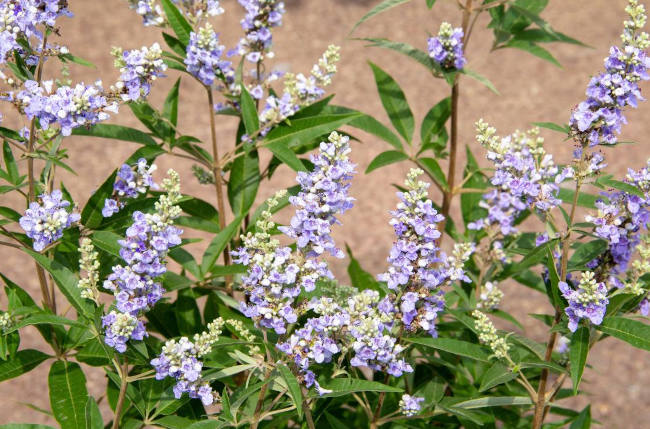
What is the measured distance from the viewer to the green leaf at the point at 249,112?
2.94 metres

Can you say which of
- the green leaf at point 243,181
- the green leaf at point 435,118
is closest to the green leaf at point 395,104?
the green leaf at point 435,118

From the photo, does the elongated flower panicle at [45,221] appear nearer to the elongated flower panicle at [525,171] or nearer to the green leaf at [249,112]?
the green leaf at [249,112]

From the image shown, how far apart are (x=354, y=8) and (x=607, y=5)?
3.30 meters

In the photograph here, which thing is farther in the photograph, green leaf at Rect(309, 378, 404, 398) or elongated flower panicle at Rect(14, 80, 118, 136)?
elongated flower panicle at Rect(14, 80, 118, 136)

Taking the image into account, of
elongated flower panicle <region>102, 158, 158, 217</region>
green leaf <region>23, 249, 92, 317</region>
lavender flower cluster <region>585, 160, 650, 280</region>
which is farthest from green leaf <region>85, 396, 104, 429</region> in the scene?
lavender flower cluster <region>585, 160, 650, 280</region>

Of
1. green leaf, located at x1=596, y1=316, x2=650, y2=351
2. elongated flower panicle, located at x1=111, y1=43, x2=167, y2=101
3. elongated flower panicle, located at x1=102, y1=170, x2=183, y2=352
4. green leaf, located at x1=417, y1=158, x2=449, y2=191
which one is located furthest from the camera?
green leaf, located at x1=417, y1=158, x2=449, y2=191

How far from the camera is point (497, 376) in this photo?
8.02 ft

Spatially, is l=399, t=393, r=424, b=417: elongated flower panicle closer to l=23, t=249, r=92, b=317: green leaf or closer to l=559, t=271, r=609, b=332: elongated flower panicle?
l=559, t=271, r=609, b=332: elongated flower panicle

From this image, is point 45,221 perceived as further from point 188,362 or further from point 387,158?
point 387,158

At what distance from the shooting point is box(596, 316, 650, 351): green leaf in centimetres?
225

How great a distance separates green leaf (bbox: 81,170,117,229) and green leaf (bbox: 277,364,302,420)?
3.20 ft

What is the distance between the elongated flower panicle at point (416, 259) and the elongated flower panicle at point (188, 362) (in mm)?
538

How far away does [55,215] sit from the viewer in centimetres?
235

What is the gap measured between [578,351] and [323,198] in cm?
89
